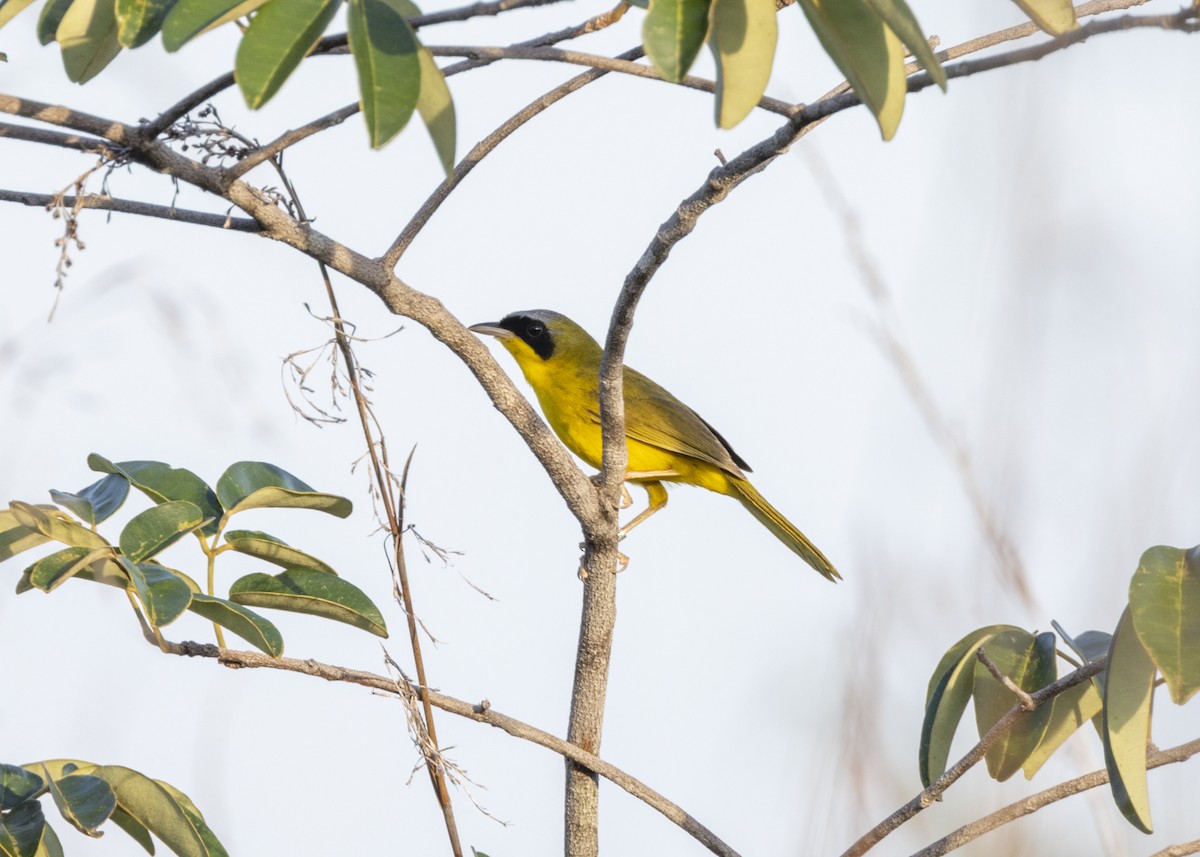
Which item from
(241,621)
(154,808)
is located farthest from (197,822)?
(241,621)

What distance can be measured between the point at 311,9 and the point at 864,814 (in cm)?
211

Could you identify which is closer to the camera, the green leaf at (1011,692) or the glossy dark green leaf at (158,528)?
the glossy dark green leaf at (158,528)

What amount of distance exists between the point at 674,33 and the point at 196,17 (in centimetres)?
45

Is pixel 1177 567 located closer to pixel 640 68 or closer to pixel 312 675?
pixel 640 68

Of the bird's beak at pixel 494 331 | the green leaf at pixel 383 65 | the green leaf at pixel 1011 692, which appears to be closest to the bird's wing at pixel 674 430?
the bird's beak at pixel 494 331

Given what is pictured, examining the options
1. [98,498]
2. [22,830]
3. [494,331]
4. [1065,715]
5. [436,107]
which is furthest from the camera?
[494,331]

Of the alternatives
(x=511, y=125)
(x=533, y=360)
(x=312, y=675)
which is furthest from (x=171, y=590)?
(x=533, y=360)

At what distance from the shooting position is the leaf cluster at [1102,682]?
4.51ft

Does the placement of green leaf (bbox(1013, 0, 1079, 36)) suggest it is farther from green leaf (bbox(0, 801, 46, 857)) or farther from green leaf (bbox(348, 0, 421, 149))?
green leaf (bbox(0, 801, 46, 857))

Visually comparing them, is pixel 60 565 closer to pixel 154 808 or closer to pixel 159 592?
pixel 159 592

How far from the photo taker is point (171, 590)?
57.5 inches

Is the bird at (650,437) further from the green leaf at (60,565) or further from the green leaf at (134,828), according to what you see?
the green leaf at (60,565)

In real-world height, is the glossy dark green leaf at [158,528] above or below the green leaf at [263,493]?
below

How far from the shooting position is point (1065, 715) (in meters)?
1.79
